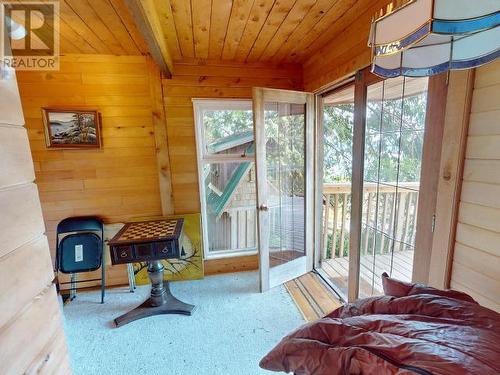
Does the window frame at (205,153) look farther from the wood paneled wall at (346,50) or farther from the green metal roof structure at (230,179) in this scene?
the wood paneled wall at (346,50)

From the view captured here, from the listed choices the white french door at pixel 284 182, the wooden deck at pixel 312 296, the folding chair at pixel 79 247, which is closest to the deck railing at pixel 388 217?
the wooden deck at pixel 312 296

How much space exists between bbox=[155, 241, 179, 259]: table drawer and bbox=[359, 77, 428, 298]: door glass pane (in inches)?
59.2

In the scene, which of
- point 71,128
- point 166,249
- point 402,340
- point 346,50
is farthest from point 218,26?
point 402,340

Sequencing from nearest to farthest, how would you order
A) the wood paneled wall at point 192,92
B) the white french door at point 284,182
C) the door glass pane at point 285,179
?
the white french door at point 284,182 → the door glass pane at point 285,179 → the wood paneled wall at point 192,92

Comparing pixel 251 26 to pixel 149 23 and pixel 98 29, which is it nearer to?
pixel 149 23

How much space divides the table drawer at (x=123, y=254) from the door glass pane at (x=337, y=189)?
1.97m

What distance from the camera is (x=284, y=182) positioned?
104 inches

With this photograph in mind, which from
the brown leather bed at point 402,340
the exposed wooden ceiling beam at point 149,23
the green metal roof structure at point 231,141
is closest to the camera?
the brown leather bed at point 402,340

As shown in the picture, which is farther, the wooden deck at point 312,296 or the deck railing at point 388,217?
the wooden deck at point 312,296

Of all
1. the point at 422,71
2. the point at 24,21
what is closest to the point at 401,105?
the point at 422,71

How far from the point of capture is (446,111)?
1193 millimetres

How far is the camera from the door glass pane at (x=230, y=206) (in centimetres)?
290

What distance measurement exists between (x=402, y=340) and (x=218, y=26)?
7.00 ft

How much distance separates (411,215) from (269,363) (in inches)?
50.6
